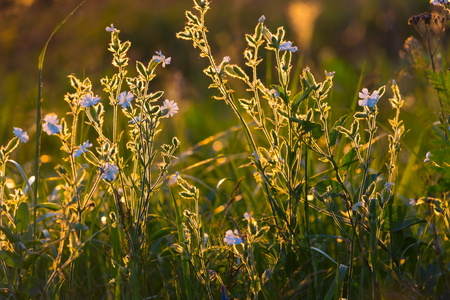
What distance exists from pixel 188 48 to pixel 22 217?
307 inches

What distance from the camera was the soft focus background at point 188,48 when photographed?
11.7ft

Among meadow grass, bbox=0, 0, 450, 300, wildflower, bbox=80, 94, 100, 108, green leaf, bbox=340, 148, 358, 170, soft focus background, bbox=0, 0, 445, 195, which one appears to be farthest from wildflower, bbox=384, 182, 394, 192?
wildflower, bbox=80, 94, 100, 108

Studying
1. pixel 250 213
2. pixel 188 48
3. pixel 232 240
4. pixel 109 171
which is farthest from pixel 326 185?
pixel 188 48

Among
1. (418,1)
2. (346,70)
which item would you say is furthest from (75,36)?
(418,1)

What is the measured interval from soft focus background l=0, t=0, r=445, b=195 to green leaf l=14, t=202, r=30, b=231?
0.55 metres

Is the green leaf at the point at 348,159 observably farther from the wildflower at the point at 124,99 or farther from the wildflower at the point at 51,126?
the wildflower at the point at 51,126

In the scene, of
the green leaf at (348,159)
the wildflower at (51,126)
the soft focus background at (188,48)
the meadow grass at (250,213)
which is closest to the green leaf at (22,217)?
the meadow grass at (250,213)

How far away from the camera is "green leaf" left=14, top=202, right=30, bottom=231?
161 centimetres

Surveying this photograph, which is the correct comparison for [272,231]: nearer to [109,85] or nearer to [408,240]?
[408,240]

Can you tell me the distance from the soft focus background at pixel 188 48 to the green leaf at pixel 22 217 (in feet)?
1.79

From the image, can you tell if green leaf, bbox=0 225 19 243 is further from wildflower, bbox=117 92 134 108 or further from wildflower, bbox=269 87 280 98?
wildflower, bbox=269 87 280 98

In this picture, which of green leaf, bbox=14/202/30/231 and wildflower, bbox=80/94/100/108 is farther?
green leaf, bbox=14/202/30/231

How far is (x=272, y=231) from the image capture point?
1855 millimetres

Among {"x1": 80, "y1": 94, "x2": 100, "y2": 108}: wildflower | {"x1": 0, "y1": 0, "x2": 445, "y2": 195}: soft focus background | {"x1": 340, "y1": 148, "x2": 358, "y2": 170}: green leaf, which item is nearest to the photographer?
{"x1": 80, "y1": 94, "x2": 100, "y2": 108}: wildflower
